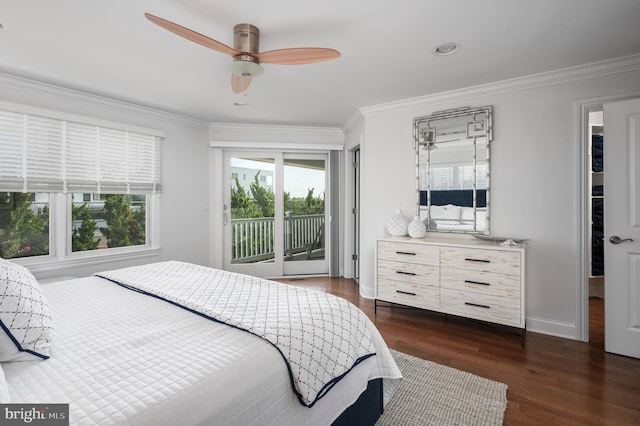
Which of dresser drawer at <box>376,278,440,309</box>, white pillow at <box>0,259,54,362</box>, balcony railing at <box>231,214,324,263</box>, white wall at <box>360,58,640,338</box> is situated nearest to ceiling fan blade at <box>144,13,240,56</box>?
white pillow at <box>0,259,54,362</box>

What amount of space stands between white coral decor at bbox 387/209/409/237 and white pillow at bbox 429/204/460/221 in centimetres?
30

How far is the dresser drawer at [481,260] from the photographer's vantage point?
2.63m

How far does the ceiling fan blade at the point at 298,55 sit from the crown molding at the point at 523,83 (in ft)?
6.12

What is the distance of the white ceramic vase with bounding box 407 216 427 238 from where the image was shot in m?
3.30

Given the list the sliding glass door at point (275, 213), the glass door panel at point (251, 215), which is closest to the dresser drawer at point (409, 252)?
the sliding glass door at point (275, 213)

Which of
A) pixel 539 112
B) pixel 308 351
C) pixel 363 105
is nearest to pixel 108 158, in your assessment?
pixel 363 105

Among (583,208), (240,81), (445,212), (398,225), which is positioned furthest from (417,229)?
(240,81)

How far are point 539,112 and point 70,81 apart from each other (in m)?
4.47

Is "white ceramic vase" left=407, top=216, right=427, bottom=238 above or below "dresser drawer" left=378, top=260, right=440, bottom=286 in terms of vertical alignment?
above

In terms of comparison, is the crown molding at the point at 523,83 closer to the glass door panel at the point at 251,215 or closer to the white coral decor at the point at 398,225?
the white coral decor at the point at 398,225

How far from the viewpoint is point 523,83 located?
291cm

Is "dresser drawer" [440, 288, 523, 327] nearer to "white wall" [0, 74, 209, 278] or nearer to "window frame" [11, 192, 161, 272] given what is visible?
"white wall" [0, 74, 209, 278]

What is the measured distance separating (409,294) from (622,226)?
5.88 feet

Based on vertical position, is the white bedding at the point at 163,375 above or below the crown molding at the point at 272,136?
below
